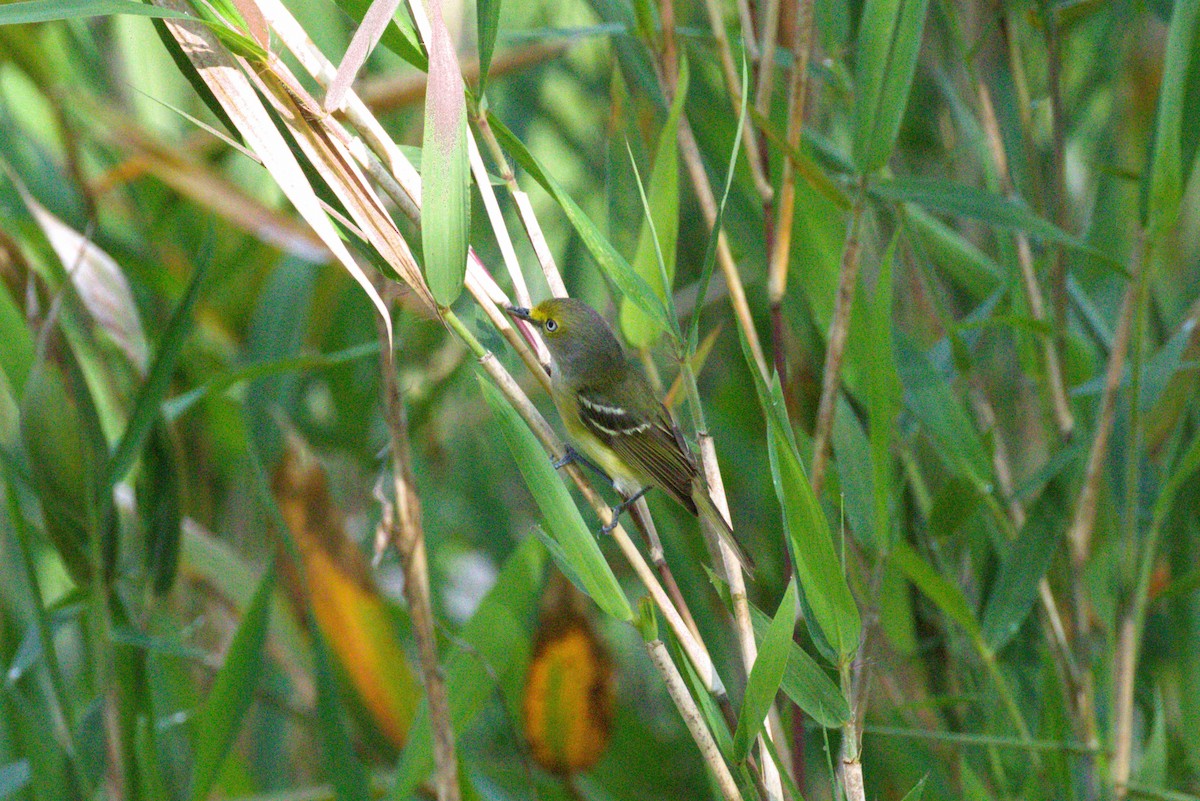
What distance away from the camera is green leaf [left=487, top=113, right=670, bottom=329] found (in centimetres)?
119

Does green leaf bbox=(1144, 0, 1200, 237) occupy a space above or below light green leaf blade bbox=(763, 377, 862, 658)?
above

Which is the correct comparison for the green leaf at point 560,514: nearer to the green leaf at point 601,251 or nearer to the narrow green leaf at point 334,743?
the green leaf at point 601,251

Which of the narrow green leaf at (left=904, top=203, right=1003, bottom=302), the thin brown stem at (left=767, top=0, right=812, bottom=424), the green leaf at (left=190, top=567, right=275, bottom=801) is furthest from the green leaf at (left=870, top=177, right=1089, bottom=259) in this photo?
the green leaf at (left=190, top=567, right=275, bottom=801)

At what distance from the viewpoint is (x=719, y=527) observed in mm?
1301

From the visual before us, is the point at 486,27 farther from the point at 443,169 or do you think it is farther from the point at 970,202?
the point at 970,202

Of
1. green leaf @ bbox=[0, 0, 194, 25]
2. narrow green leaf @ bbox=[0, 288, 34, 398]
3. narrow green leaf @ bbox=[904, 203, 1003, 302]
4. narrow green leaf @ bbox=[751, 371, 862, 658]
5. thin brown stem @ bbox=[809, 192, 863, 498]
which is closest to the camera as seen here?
green leaf @ bbox=[0, 0, 194, 25]

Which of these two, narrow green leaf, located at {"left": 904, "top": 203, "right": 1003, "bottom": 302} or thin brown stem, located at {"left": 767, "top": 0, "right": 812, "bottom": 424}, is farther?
narrow green leaf, located at {"left": 904, "top": 203, "right": 1003, "bottom": 302}

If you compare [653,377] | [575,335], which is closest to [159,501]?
[575,335]

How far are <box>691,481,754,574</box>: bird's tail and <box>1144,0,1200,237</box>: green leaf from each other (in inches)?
28.8

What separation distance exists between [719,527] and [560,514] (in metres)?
0.23

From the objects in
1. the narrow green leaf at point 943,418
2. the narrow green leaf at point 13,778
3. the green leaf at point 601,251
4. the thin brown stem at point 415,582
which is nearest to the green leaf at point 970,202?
the narrow green leaf at point 943,418

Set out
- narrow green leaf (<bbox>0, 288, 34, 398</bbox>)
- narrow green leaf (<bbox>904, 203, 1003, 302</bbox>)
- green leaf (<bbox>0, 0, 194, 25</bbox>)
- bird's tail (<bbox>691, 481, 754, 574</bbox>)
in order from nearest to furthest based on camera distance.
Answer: green leaf (<bbox>0, 0, 194, 25</bbox>)
bird's tail (<bbox>691, 481, 754, 574</bbox>)
narrow green leaf (<bbox>0, 288, 34, 398</bbox>)
narrow green leaf (<bbox>904, 203, 1003, 302</bbox>)

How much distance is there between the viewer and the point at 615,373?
1.95 m

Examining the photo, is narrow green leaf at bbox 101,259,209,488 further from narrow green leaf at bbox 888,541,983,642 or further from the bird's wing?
narrow green leaf at bbox 888,541,983,642
